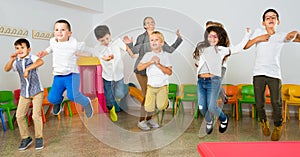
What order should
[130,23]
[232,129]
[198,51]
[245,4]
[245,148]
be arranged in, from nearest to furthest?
[245,148] → [130,23] → [198,51] → [232,129] → [245,4]

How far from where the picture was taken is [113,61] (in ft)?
8.18

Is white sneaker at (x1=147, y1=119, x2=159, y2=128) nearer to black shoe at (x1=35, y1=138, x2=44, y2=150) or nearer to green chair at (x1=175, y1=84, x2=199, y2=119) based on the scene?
green chair at (x1=175, y1=84, x2=199, y2=119)

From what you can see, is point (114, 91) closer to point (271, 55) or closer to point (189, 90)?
point (189, 90)

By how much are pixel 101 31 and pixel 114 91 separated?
0.52 meters

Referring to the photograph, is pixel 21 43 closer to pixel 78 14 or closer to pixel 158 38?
pixel 158 38

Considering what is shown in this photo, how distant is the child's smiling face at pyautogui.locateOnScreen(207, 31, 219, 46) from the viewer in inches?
110

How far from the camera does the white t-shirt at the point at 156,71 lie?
2.43 meters

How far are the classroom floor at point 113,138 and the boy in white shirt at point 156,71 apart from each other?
32cm

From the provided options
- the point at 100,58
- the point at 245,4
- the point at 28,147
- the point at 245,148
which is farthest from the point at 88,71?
the point at 245,4

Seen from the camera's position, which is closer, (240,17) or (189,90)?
(189,90)

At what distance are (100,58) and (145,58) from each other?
363mm

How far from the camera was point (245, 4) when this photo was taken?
6043 mm

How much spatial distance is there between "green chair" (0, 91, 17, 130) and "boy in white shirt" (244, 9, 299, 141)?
347cm

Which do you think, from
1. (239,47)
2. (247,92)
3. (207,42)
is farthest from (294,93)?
(207,42)
